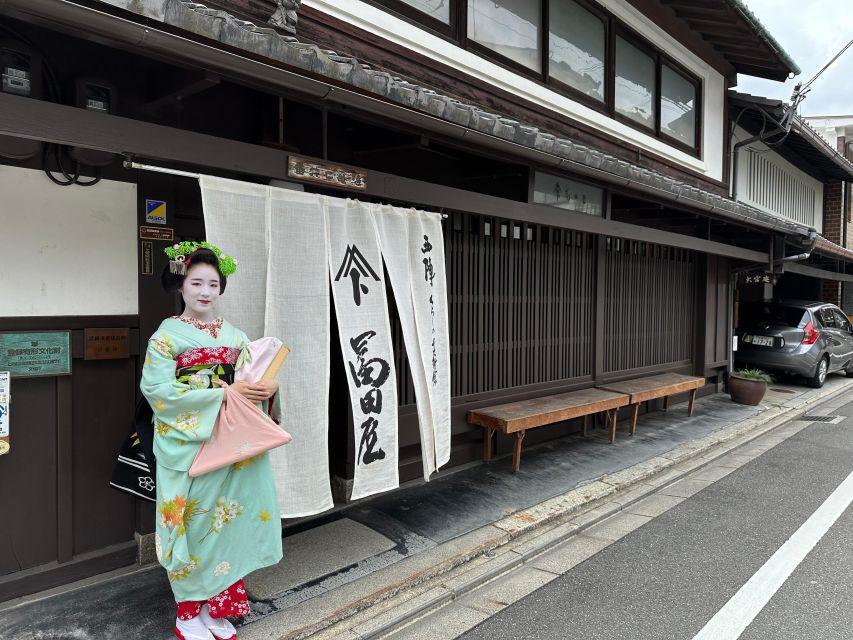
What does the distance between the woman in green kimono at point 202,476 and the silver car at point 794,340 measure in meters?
13.3

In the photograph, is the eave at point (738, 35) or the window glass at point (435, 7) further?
the eave at point (738, 35)

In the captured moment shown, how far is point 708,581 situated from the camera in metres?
4.25

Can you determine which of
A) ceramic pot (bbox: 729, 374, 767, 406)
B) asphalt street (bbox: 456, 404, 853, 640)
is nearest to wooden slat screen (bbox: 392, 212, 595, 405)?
asphalt street (bbox: 456, 404, 853, 640)

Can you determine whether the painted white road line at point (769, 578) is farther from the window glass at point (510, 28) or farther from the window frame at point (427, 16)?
the window glass at point (510, 28)

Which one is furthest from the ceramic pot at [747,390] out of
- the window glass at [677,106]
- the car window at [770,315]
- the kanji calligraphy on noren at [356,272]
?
the kanji calligraphy on noren at [356,272]

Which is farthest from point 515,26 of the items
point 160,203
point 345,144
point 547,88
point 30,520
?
point 30,520

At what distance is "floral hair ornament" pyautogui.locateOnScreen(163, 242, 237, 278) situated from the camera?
3223 mm

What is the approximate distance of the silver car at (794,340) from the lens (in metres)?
13.0

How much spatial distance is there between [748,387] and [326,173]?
1008 cm

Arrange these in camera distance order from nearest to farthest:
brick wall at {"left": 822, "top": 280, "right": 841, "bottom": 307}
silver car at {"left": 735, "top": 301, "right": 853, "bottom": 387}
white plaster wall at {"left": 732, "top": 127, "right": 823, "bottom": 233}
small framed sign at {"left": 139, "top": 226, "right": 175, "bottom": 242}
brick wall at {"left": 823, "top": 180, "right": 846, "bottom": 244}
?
small framed sign at {"left": 139, "top": 226, "right": 175, "bottom": 242}
silver car at {"left": 735, "top": 301, "right": 853, "bottom": 387}
white plaster wall at {"left": 732, "top": 127, "right": 823, "bottom": 233}
brick wall at {"left": 823, "top": 180, "right": 846, "bottom": 244}
brick wall at {"left": 822, "top": 280, "right": 841, "bottom": 307}

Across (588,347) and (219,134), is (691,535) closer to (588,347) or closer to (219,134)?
(588,347)

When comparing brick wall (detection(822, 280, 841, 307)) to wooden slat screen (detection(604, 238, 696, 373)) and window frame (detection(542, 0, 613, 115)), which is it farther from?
window frame (detection(542, 0, 613, 115))

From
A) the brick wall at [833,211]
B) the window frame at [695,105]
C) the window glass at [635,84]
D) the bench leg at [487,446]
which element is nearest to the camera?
the bench leg at [487,446]

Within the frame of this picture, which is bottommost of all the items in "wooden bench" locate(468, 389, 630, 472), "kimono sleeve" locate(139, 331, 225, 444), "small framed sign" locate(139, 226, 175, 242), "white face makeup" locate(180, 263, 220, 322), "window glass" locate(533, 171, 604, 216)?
"wooden bench" locate(468, 389, 630, 472)
